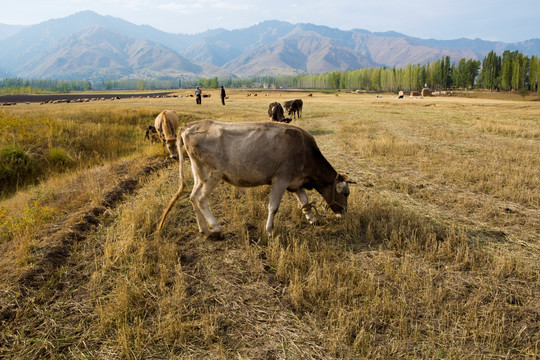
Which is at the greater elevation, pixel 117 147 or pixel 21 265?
pixel 117 147

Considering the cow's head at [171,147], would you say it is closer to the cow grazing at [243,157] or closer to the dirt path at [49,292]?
the dirt path at [49,292]

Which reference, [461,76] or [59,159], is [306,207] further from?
[461,76]

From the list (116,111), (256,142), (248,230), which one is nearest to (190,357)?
(248,230)

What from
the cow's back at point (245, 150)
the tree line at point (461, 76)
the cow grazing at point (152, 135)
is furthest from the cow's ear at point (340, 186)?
the tree line at point (461, 76)

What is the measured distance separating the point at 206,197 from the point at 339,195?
3.09 m

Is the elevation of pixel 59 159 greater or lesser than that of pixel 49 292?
greater

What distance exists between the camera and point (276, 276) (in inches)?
201

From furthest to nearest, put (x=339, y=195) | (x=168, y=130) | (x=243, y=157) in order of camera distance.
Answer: (x=168, y=130)
(x=339, y=195)
(x=243, y=157)

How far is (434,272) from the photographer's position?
5012mm

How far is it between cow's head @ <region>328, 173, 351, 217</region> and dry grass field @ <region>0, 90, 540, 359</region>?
29 centimetres

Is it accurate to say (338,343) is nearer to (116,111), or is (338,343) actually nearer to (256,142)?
(256,142)

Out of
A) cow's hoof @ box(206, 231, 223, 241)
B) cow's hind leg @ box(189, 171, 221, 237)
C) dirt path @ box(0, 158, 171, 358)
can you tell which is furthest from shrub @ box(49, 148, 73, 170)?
cow's hoof @ box(206, 231, 223, 241)

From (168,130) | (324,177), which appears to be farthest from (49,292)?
(168,130)

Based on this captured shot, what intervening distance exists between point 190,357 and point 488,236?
249 inches
